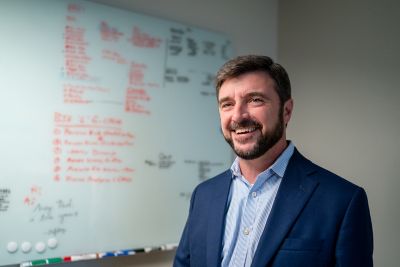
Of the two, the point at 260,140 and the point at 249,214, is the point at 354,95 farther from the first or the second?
the point at 249,214

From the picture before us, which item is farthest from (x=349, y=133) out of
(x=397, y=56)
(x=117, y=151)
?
(x=117, y=151)

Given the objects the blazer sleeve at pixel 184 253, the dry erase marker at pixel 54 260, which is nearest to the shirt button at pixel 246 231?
the blazer sleeve at pixel 184 253

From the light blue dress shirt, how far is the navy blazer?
1.2 inches

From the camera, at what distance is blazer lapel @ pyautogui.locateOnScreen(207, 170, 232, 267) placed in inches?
48.3

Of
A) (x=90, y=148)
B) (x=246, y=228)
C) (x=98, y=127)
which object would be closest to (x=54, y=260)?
(x=90, y=148)

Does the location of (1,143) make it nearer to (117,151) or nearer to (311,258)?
(117,151)

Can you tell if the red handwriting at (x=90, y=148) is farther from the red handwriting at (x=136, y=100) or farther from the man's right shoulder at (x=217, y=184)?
the man's right shoulder at (x=217, y=184)

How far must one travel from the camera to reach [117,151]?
70.2 inches

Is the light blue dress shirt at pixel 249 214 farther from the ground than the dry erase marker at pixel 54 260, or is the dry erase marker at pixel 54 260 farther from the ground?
the light blue dress shirt at pixel 249 214

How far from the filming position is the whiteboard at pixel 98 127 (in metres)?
1.55

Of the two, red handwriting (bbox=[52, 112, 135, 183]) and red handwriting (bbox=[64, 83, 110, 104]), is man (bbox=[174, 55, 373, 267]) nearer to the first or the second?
red handwriting (bbox=[52, 112, 135, 183])

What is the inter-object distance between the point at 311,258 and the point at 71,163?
3.61 ft

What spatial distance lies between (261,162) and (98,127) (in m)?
0.84

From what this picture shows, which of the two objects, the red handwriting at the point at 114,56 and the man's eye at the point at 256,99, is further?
the red handwriting at the point at 114,56
